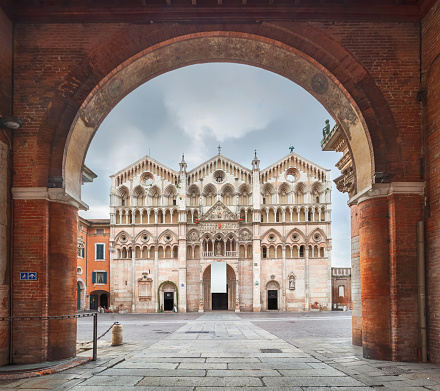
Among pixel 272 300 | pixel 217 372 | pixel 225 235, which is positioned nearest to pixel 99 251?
pixel 225 235

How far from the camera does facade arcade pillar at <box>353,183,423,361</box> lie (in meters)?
10.5

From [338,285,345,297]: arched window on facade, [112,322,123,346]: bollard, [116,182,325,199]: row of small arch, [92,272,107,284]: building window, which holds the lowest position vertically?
[338,285,345,297]: arched window on facade

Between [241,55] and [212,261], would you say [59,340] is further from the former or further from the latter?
[212,261]

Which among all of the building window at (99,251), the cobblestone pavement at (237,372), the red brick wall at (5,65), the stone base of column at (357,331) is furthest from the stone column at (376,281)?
the building window at (99,251)

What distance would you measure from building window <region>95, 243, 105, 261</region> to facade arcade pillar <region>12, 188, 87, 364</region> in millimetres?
40327

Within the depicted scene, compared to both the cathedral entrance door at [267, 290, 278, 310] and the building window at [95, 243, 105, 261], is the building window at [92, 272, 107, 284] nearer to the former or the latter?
the building window at [95, 243, 105, 261]

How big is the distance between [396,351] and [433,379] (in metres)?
1.89

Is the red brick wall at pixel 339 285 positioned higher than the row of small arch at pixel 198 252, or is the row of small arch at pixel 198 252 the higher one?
the row of small arch at pixel 198 252

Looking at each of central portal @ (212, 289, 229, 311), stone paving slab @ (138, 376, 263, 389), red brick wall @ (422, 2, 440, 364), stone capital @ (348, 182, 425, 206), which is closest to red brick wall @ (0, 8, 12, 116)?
stone paving slab @ (138, 376, 263, 389)

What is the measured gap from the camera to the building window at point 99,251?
5034 centimetres

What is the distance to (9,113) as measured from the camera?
11250 mm

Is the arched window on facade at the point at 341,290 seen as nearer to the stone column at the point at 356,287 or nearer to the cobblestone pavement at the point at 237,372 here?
the stone column at the point at 356,287

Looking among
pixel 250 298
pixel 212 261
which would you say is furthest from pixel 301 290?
pixel 212 261

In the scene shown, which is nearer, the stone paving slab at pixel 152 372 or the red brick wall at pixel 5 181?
the stone paving slab at pixel 152 372
